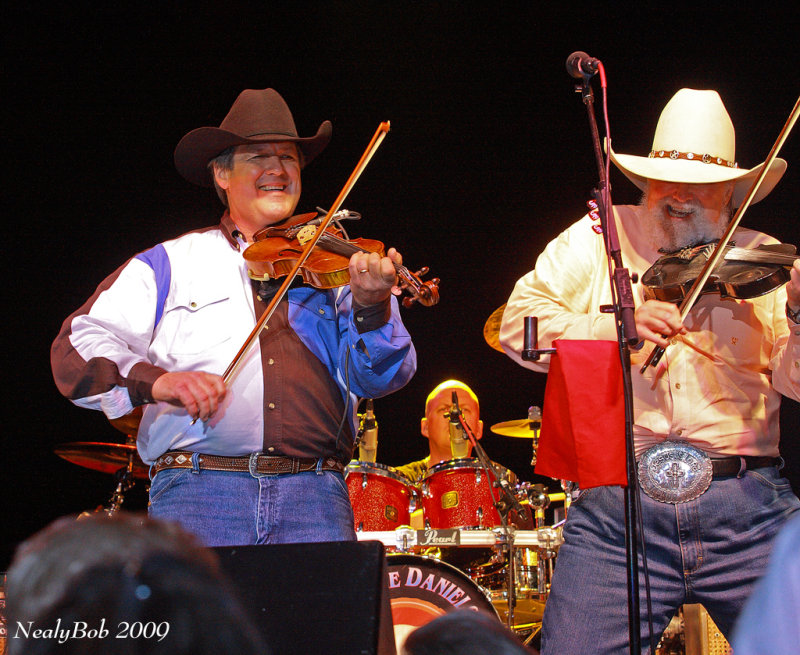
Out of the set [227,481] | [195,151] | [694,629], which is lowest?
[694,629]

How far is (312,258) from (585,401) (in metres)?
1.00

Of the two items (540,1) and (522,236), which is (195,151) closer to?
(540,1)

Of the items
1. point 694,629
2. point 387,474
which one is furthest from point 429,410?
point 694,629

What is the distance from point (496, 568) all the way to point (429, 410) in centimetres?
156

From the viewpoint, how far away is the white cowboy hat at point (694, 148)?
98.6 inches

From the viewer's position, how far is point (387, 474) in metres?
4.79

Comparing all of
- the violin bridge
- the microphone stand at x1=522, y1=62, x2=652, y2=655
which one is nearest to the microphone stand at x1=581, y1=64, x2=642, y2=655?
the microphone stand at x1=522, y1=62, x2=652, y2=655

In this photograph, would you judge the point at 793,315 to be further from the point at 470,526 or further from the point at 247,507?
the point at 470,526

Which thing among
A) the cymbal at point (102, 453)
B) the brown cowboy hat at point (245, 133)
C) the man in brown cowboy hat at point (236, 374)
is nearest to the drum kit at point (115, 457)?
the cymbal at point (102, 453)

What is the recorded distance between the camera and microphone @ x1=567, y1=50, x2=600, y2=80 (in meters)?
2.23

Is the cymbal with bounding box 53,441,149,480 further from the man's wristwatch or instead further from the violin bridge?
the man's wristwatch

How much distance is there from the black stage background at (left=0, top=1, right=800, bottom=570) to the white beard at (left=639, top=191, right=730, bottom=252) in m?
2.37

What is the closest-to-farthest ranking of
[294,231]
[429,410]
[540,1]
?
[294,231] < [540,1] < [429,410]

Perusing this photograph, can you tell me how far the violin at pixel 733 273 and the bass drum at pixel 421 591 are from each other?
1666mm
